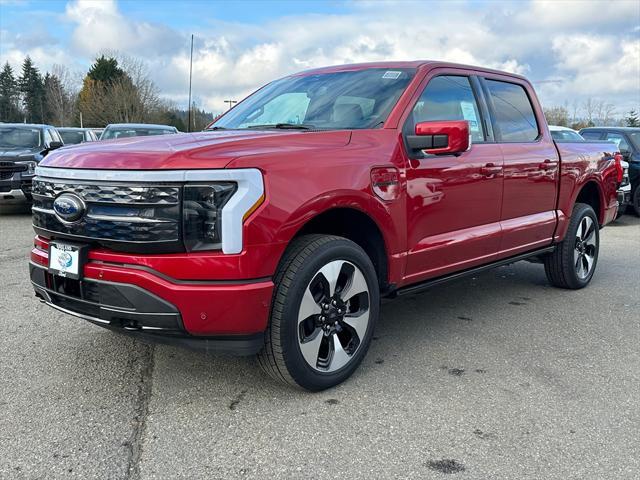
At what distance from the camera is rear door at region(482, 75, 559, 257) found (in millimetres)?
4480

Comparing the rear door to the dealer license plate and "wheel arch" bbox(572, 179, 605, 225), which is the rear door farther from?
the dealer license plate

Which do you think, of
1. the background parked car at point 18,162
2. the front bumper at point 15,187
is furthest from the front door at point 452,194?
the front bumper at point 15,187

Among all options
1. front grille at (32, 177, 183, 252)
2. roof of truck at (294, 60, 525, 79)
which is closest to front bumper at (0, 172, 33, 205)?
roof of truck at (294, 60, 525, 79)

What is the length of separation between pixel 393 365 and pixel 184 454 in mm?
1482

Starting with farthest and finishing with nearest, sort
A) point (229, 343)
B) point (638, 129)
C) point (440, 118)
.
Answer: point (638, 129), point (440, 118), point (229, 343)

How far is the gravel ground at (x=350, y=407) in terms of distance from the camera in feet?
8.29

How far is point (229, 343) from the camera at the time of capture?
285cm

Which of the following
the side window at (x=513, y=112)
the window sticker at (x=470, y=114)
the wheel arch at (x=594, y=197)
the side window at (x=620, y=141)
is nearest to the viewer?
the window sticker at (x=470, y=114)

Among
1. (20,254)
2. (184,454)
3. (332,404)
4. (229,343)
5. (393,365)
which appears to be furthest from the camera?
(20,254)

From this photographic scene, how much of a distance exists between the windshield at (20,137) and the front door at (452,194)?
9405 millimetres

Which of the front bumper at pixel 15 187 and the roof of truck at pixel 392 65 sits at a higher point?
the roof of truck at pixel 392 65

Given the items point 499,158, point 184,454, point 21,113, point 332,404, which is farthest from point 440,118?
point 21,113

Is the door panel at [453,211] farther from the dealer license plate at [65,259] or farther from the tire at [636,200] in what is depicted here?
the tire at [636,200]

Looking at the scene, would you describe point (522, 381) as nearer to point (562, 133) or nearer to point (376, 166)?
point (376, 166)
